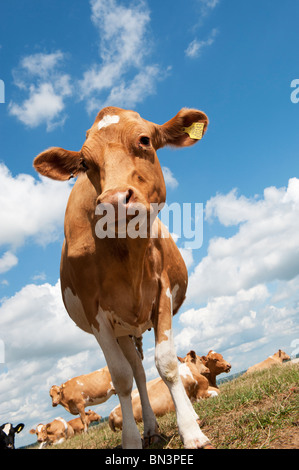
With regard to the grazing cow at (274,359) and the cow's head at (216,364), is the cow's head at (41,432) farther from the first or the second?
the grazing cow at (274,359)

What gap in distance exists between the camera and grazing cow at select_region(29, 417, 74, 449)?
63.6 feet

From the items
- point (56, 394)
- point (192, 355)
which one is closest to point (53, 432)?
point (56, 394)

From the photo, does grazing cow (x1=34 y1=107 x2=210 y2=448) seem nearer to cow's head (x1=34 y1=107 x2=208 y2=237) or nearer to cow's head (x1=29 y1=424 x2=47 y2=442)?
cow's head (x1=34 y1=107 x2=208 y2=237)

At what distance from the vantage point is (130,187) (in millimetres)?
3629

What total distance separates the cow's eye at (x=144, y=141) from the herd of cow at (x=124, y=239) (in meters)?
0.01

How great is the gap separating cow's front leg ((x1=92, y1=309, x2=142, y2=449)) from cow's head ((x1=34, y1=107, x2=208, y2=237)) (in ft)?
4.59

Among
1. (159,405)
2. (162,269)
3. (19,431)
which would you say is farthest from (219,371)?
(162,269)

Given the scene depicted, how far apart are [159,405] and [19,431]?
460cm

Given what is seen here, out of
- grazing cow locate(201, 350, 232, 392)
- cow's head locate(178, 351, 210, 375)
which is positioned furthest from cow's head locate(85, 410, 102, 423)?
cow's head locate(178, 351, 210, 375)

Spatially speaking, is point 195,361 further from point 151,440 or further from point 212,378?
point 151,440

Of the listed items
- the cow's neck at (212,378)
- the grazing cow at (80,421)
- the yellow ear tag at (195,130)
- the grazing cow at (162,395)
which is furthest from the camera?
the grazing cow at (80,421)

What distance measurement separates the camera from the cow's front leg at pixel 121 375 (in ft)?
14.1

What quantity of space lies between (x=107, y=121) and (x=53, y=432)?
1883cm

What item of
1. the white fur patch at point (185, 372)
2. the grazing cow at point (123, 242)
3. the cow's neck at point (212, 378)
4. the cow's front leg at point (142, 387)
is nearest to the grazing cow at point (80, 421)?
the cow's neck at point (212, 378)
